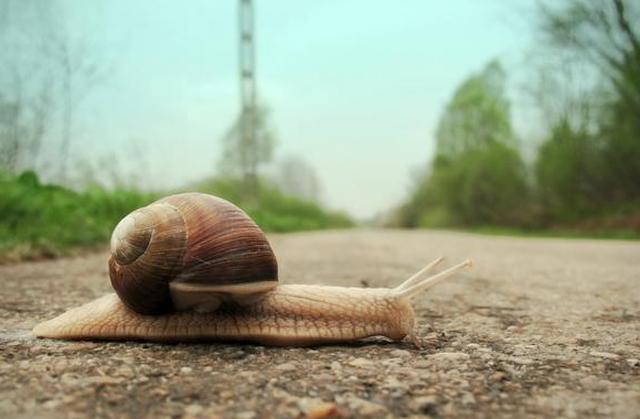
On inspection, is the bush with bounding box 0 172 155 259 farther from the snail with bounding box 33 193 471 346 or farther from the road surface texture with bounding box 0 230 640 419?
the snail with bounding box 33 193 471 346

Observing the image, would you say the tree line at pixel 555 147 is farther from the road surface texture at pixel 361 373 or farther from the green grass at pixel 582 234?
the road surface texture at pixel 361 373

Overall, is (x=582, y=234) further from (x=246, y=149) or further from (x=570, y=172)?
(x=246, y=149)

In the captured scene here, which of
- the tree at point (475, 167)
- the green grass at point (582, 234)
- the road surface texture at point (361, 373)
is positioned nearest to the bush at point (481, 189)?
the tree at point (475, 167)

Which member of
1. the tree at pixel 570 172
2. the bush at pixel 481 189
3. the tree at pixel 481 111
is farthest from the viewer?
the tree at pixel 481 111

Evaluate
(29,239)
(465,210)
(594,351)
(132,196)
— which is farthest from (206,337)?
(465,210)

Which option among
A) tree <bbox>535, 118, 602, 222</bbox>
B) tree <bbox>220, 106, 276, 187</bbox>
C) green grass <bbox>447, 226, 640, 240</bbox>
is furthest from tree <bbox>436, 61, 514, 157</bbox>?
tree <bbox>220, 106, 276, 187</bbox>

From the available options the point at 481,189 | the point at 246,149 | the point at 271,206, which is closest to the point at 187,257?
the point at 246,149
